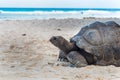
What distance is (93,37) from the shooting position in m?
6.70

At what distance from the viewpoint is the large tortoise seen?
6.67 m

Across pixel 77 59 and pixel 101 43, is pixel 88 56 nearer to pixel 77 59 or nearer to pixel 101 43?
pixel 77 59

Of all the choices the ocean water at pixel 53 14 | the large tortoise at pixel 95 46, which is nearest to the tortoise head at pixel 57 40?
the large tortoise at pixel 95 46

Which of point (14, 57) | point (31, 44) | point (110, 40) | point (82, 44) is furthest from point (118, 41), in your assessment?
point (31, 44)

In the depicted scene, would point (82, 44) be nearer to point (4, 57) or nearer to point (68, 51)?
point (68, 51)

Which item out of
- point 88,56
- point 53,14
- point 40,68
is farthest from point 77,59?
point 53,14

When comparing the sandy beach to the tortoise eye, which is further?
the tortoise eye

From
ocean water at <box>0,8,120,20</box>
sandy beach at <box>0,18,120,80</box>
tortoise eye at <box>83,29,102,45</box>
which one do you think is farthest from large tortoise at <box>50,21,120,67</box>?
ocean water at <box>0,8,120,20</box>

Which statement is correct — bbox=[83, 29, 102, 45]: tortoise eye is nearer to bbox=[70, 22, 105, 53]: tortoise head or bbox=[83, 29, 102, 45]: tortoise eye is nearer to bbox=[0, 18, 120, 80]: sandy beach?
bbox=[70, 22, 105, 53]: tortoise head

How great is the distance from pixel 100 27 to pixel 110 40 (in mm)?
360

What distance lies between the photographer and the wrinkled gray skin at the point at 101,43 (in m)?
6.66

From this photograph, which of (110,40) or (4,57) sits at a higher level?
(110,40)

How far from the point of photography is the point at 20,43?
10.5 metres

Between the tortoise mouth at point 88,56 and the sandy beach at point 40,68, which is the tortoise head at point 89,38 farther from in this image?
the sandy beach at point 40,68
